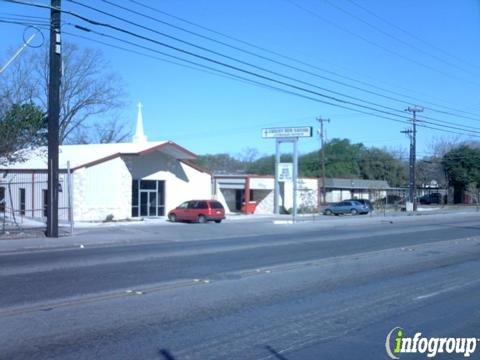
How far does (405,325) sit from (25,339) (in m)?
4.90

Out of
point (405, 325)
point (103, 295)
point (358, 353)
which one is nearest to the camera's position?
point (358, 353)

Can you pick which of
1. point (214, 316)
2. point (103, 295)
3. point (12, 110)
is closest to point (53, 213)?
point (12, 110)

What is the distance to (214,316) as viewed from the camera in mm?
8883

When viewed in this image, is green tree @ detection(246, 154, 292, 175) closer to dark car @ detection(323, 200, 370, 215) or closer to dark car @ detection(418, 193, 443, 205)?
dark car @ detection(418, 193, 443, 205)

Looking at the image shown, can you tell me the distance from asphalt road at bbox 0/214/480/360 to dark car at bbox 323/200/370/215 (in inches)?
1520

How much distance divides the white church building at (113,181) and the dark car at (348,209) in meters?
14.6

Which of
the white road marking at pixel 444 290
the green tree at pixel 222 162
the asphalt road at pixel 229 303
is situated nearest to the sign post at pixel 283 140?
the asphalt road at pixel 229 303

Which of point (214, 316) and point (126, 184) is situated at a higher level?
point (126, 184)

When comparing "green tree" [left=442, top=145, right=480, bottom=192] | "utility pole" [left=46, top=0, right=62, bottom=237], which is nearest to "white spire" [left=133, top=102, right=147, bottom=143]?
"utility pole" [left=46, top=0, right=62, bottom=237]

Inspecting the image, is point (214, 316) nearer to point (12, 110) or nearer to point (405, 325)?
point (405, 325)

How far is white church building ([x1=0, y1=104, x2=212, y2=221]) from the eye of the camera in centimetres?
3862

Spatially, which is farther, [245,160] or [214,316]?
[245,160]

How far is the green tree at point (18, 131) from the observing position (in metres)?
28.1

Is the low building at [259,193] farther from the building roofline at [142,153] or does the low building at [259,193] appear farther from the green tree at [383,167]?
the green tree at [383,167]
